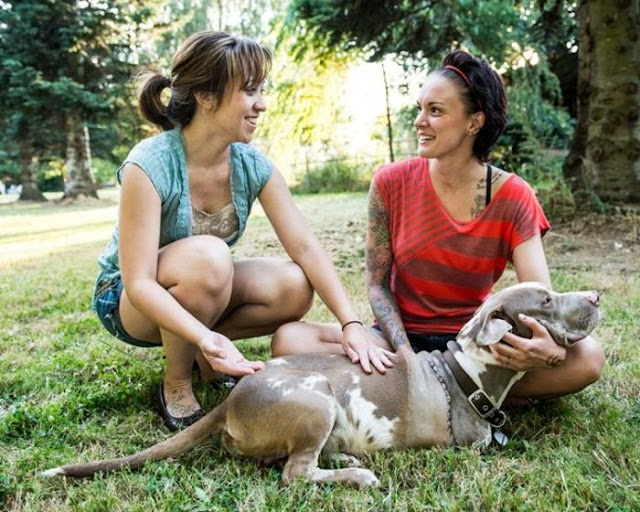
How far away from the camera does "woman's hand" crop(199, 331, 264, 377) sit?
2523 mm

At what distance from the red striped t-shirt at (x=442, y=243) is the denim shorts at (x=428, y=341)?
0.09ft

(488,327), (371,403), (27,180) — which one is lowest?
(27,180)

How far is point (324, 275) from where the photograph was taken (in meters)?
3.23

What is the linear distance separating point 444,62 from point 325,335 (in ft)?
5.09

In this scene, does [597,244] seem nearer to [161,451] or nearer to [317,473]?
[317,473]

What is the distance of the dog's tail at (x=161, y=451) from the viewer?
2.43m

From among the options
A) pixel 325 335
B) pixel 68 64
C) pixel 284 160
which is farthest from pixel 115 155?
pixel 325 335

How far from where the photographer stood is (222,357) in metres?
2.54

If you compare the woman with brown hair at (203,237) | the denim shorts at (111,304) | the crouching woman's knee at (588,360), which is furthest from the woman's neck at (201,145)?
the crouching woman's knee at (588,360)

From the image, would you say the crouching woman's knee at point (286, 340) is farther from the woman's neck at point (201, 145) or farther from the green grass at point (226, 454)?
the woman's neck at point (201, 145)

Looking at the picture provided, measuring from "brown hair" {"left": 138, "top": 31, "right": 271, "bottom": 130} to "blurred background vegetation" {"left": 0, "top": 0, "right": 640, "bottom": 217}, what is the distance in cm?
515

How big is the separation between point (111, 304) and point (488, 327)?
6.32ft

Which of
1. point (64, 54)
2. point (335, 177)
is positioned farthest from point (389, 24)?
point (64, 54)

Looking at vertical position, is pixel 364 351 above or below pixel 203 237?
below
